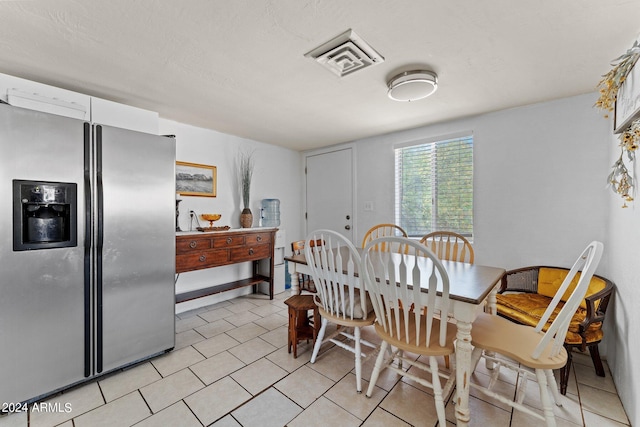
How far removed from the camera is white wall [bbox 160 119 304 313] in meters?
3.20

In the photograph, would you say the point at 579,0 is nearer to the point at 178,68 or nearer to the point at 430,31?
the point at 430,31

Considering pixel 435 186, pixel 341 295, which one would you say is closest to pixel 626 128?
pixel 435 186

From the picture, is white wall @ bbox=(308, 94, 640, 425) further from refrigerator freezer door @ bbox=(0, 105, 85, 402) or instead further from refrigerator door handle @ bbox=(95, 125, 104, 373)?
refrigerator freezer door @ bbox=(0, 105, 85, 402)

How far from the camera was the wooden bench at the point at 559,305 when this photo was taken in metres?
1.77

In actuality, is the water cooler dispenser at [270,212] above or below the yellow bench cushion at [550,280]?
above

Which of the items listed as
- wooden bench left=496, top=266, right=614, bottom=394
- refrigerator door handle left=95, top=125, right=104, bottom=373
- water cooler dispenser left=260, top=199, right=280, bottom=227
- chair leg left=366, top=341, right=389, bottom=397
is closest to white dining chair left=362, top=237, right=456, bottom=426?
chair leg left=366, top=341, right=389, bottom=397

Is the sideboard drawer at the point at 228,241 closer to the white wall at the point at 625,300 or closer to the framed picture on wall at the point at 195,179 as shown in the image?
the framed picture on wall at the point at 195,179

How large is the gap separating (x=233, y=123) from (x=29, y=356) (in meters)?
2.55

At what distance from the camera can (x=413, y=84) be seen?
1950 mm

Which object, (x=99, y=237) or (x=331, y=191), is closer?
(x=99, y=237)

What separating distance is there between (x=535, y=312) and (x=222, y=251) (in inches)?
117

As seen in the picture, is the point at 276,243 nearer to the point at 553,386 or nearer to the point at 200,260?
the point at 200,260

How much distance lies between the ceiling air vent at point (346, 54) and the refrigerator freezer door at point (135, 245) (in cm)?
139

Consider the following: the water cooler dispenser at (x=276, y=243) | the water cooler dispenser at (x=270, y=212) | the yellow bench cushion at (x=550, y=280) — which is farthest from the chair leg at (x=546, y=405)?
the water cooler dispenser at (x=270, y=212)
